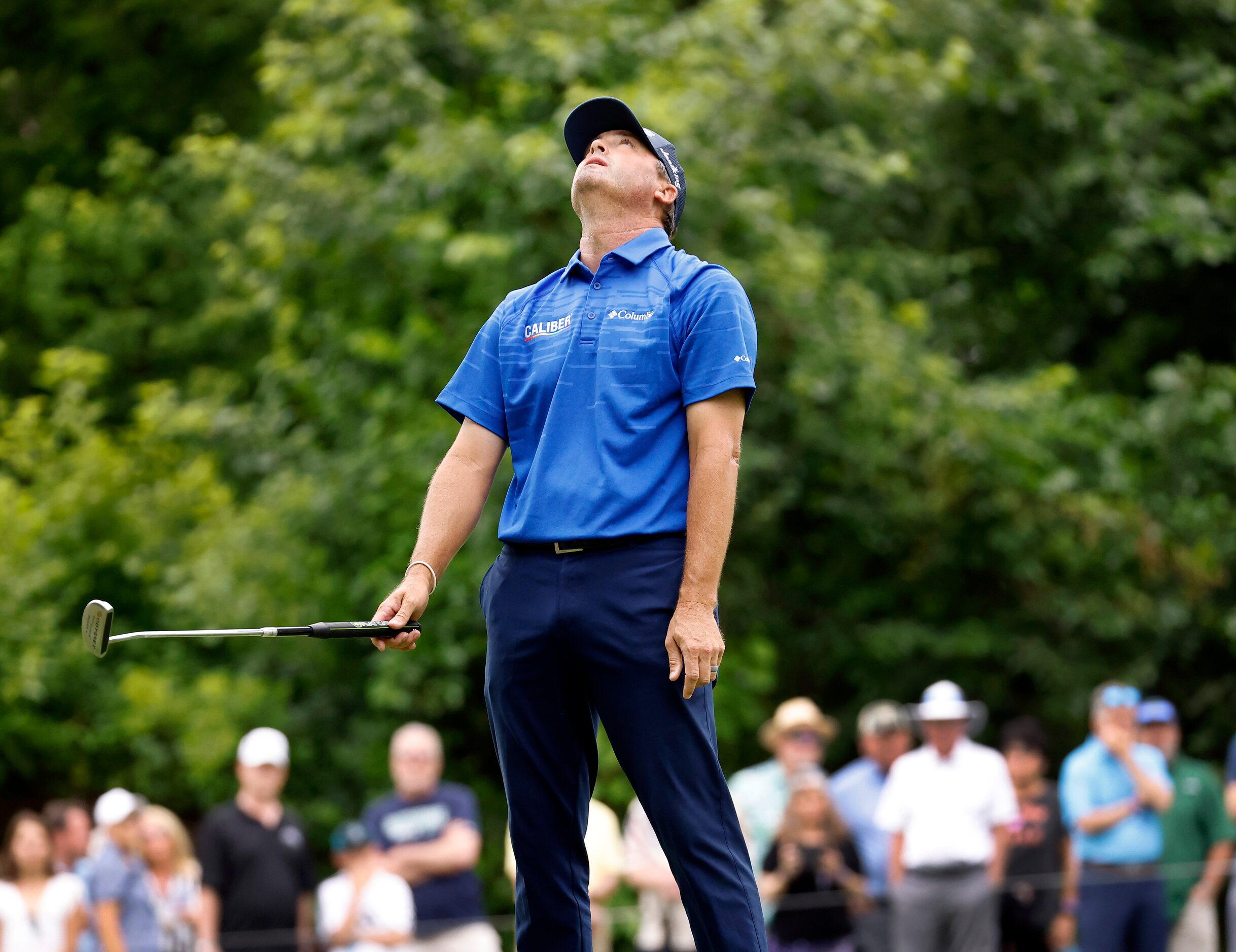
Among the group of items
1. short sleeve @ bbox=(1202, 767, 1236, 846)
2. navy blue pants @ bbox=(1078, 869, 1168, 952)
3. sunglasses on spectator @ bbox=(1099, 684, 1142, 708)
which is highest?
sunglasses on spectator @ bbox=(1099, 684, 1142, 708)

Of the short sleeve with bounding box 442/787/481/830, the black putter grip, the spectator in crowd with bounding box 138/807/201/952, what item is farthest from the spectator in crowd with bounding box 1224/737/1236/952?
the black putter grip

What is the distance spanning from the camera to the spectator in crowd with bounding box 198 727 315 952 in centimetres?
726

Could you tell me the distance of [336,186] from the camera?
37.0ft

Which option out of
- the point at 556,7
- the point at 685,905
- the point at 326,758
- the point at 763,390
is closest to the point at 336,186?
the point at 556,7

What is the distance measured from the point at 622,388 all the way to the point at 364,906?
5.02 metres

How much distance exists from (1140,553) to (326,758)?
705cm

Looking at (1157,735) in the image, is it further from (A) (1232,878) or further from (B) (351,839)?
(B) (351,839)

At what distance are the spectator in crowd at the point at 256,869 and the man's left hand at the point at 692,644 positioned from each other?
4850 millimetres

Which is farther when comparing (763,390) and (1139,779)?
(763,390)

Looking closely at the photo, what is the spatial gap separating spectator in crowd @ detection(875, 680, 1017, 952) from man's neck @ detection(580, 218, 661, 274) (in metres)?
5.46

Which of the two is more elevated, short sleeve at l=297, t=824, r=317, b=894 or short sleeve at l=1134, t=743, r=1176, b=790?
short sleeve at l=1134, t=743, r=1176, b=790

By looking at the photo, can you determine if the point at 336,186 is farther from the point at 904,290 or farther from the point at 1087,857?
the point at 1087,857

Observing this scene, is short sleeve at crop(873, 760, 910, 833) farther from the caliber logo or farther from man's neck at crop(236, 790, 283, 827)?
the caliber logo

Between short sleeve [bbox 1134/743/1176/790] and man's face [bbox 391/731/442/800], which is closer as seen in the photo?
man's face [bbox 391/731/442/800]
